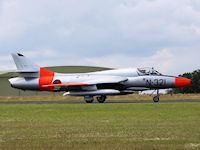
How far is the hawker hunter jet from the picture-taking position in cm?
4088

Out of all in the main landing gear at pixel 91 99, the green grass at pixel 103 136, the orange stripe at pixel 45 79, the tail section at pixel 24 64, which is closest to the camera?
the green grass at pixel 103 136

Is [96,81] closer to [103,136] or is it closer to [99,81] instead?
[99,81]

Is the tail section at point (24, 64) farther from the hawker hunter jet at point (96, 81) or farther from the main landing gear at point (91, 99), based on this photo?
the main landing gear at point (91, 99)

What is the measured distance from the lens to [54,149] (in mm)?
10195

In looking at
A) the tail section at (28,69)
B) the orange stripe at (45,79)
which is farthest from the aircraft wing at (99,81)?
the tail section at (28,69)

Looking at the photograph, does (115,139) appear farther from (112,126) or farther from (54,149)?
(112,126)

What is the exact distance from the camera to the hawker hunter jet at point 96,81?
40.9 m

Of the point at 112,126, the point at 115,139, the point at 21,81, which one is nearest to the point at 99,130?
the point at 112,126

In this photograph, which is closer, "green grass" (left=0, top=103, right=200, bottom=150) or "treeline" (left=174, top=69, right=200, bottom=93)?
"green grass" (left=0, top=103, right=200, bottom=150)

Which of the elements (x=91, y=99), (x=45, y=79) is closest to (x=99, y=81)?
(x=91, y=99)

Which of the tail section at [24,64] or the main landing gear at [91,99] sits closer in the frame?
the main landing gear at [91,99]

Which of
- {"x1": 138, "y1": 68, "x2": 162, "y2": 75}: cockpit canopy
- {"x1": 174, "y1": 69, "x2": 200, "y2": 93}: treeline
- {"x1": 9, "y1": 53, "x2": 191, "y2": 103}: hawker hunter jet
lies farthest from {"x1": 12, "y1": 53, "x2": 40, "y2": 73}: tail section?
{"x1": 174, "y1": 69, "x2": 200, "y2": 93}: treeline

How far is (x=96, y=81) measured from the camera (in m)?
42.2

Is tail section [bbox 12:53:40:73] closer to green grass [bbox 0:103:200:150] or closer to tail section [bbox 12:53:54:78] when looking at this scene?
tail section [bbox 12:53:54:78]
